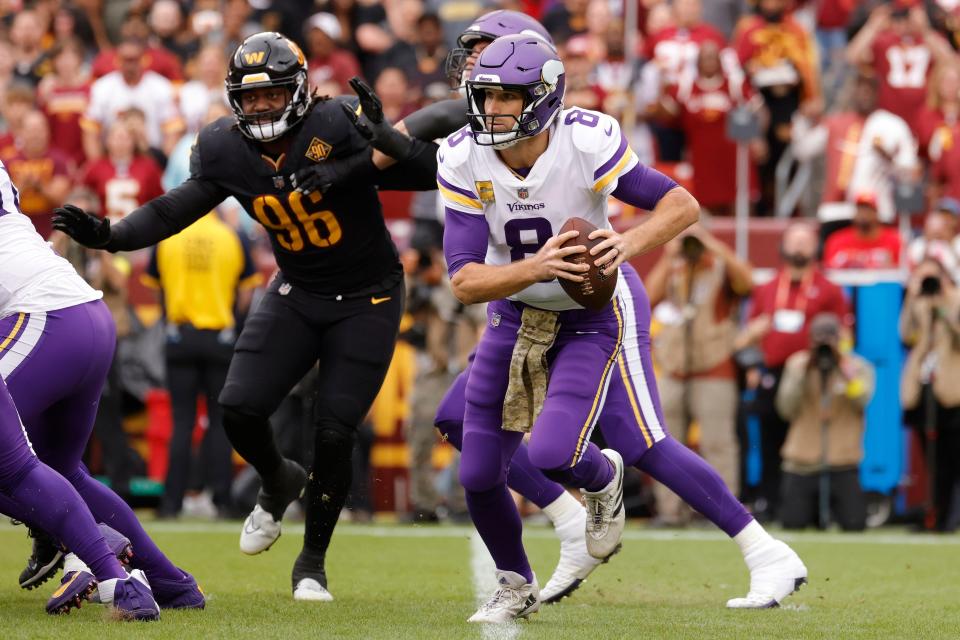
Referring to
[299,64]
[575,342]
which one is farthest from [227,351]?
[575,342]

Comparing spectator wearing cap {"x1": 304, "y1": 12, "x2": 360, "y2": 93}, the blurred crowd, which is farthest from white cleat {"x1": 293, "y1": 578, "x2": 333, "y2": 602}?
spectator wearing cap {"x1": 304, "y1": 12, "x2": 360, "y2": 93}

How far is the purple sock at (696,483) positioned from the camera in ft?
19.5

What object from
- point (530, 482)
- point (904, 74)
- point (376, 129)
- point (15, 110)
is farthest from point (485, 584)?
point (15, 110)

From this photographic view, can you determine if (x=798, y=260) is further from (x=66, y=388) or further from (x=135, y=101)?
(x=66, y=388)

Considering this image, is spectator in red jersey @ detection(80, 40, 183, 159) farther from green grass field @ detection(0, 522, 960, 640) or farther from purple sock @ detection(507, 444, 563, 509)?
purple sock @ detection(507, 444, 563, 509)

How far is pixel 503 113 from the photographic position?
5211 mm

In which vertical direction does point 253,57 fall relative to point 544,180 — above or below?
above

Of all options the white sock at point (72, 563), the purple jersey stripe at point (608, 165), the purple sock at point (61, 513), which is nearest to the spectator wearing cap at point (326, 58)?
the white sock at point (72, 563)

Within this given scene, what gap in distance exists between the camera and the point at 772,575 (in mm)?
5926

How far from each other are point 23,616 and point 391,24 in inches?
391

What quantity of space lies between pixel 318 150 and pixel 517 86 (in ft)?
4.02

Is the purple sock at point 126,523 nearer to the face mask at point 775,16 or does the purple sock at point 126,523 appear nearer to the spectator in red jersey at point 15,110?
the spectator in red jersey at point 15,110

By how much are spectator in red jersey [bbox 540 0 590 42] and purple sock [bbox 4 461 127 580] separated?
9146 millimetres

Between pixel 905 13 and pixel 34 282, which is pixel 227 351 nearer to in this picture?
pixel 34 282
